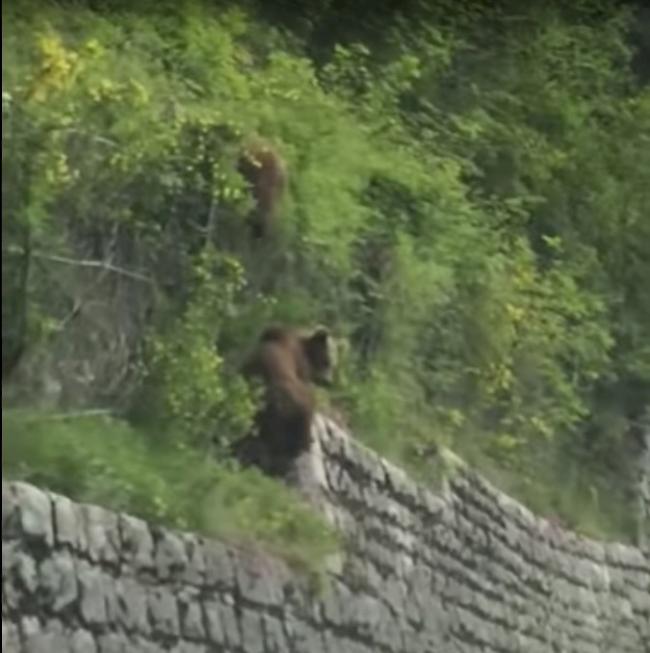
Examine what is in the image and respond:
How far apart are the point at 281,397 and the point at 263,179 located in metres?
0.27

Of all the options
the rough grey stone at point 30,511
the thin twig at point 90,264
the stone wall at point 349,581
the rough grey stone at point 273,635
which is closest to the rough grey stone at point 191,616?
the stone wall at point 349,581

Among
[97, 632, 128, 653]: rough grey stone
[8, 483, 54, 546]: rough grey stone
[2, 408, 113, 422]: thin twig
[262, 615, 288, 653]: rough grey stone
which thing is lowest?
[262, 615, 288, 653]: rough grey stone

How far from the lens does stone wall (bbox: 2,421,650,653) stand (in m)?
1.67

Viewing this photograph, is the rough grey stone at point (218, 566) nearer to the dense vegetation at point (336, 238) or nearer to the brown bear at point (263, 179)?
the dense vegetation at point (336, 238)

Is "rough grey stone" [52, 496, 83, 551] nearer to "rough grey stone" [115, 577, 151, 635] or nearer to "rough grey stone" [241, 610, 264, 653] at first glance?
"rough grey stone" [115, 577, 151, 635]

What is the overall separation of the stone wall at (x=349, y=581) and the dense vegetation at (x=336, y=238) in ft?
0.16

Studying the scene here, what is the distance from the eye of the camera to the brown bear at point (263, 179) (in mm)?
1963

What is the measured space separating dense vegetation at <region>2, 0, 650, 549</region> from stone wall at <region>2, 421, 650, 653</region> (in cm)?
5

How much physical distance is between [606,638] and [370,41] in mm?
980

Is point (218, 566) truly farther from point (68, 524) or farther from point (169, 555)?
point (68, 524)

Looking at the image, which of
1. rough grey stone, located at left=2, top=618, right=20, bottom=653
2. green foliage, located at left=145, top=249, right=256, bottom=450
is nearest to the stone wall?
rough grey stone, located at left=2, top=618, right=20, bottom=653

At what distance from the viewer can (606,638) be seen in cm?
251

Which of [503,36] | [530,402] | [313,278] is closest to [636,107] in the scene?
[503,36]

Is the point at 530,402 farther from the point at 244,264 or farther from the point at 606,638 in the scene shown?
the point at 244,264
